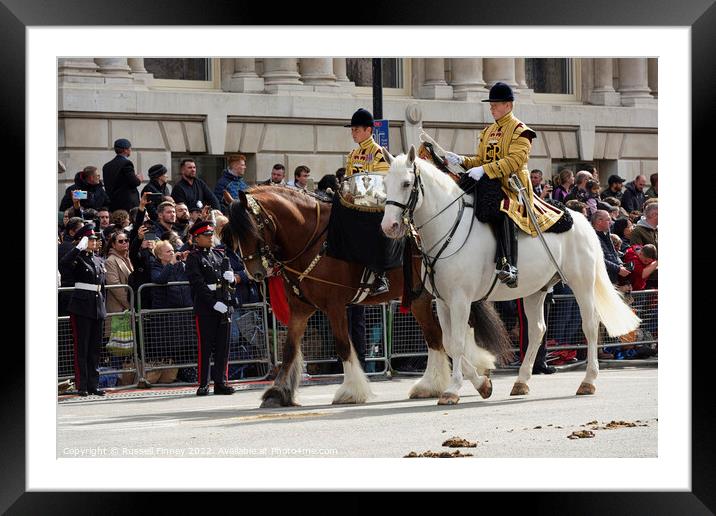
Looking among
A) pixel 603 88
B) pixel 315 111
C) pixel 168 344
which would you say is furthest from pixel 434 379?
pixel 603 88

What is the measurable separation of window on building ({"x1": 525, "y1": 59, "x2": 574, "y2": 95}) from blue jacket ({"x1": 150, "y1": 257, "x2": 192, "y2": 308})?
10.7 m

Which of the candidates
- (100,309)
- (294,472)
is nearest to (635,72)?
(100,309)

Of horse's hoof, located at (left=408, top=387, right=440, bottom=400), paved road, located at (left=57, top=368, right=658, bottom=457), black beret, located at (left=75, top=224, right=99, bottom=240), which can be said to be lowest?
paved road, located at (left=57, top=368, right=658, bottom=457)

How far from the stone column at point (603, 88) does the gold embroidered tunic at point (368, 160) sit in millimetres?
13043

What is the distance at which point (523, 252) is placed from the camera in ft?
46.1

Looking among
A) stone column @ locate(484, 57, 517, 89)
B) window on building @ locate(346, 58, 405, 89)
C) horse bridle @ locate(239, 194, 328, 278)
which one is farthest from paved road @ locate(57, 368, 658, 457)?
stone column @ locate(484, 57, 517, 89)

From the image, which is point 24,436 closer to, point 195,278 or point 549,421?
point 549,421

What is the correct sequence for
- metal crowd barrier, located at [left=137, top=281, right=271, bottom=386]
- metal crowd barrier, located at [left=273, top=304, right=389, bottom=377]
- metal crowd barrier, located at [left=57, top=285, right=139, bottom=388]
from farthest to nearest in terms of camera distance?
metal crowd barrier, located at [left=273, top=304, right=389, bottom=377]
metal crowd barrier, located at [left=137, top=281, right=271, bottom=386]
metal crowd barrier, located at [left=57, top=285, right=139, bottom=388]

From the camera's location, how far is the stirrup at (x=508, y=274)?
13.7m

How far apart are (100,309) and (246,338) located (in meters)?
2.15

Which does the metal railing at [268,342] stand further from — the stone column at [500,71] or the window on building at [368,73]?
the stone column at [500,71]

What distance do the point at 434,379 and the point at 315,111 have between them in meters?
10.3

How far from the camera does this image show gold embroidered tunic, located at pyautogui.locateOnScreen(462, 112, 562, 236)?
13.7 metres

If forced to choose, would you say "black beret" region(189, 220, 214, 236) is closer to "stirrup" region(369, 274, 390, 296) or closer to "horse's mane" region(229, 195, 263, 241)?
"horse's mane" region(229, 195, 263, 241)
